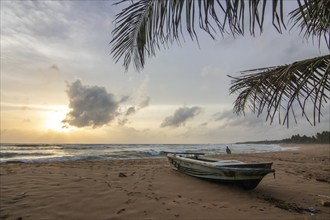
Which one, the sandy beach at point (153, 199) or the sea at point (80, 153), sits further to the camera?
the sea at point (80, 153)

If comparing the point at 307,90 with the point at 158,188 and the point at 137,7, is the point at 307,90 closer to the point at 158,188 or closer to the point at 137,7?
the point at 137,7

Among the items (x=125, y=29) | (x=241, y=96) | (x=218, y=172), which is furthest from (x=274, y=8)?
(x=218, y=172)

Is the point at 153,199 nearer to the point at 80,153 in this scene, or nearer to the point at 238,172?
the point at 238,172

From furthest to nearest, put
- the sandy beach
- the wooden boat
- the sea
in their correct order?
1. the sea
2. the wooden boat
3. the sandy beach

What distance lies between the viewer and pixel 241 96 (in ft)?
11.1

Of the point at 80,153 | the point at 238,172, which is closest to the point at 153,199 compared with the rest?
the point at 238,172

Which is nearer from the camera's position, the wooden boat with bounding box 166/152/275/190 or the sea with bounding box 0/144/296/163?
the wooden boat with bounding box 166/152/275/190

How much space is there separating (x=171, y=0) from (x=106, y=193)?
6580 millimetres

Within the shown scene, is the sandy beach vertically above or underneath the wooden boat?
underneath

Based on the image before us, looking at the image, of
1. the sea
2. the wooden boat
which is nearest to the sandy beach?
the wooden boat

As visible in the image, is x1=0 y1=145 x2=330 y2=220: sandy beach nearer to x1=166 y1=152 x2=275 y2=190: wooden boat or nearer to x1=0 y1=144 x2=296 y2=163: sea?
x1=166 y1=152 x2=275 y2=190: wooden boat

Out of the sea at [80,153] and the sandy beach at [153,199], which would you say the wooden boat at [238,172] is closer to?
the sandy beach at [153,199]

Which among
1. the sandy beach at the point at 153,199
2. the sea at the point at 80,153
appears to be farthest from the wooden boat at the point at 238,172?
the sea at the point at 80,153

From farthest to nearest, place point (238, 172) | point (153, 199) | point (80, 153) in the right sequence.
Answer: point (80, 153), point (238, 172), point (153, 199)
